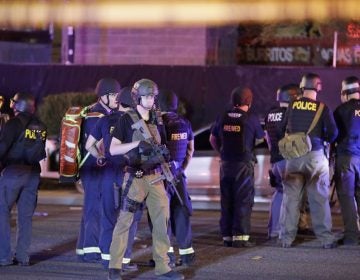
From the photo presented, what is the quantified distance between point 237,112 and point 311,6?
9458 millimetres

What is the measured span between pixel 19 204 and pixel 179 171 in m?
1.77

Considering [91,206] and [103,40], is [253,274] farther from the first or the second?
[103,40]

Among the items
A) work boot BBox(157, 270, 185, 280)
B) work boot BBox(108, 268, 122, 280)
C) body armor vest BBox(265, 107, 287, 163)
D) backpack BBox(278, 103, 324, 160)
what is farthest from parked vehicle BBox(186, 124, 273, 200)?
work boot BBox(108, 268, 122, 280)

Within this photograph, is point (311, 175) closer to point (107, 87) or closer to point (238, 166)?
point (238, 166)

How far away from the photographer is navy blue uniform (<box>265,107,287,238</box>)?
12.4m

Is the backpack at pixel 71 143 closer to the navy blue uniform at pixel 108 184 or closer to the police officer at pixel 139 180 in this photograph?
the navy blue uniform at pixel 108 184

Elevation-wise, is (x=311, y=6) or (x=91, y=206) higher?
(x=311, y=6)

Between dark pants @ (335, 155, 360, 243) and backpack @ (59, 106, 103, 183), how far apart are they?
3214mm

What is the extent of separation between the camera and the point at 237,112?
39.6 ft

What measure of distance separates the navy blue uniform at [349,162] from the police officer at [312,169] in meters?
0.27

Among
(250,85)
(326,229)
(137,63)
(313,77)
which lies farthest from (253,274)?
(137,63)

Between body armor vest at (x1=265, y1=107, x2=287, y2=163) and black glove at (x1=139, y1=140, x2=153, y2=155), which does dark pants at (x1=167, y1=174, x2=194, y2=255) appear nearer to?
black glove at (x1=139, y1=140, x2=153, y2=155)

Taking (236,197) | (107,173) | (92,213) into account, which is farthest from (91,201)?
(236,197)

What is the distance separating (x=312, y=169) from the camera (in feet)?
39.1
